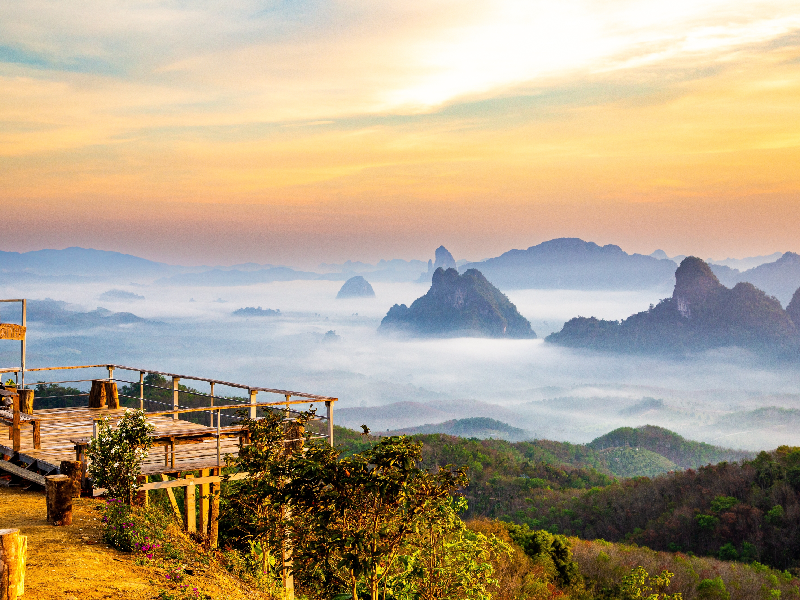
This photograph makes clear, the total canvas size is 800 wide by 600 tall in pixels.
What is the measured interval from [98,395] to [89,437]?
13.8 ft

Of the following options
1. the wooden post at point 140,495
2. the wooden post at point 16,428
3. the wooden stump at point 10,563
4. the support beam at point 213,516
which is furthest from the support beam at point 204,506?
the wooden stump at point 10,563

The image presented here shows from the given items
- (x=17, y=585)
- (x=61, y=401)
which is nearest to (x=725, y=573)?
(x=17, y=585)

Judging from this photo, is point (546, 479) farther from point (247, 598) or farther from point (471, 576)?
point (247, 598)

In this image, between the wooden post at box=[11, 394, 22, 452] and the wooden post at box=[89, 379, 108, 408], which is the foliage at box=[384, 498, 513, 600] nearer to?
the wooden post at box=[11, 394, 22, 452]

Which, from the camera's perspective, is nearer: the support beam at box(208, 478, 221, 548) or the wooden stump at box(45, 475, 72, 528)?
the wooden stump at box(45, 475, 72, 528)

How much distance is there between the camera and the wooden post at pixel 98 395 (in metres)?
18.3

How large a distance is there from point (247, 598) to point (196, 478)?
11.0 feet

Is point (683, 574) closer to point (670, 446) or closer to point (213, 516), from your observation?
point (213, 516)

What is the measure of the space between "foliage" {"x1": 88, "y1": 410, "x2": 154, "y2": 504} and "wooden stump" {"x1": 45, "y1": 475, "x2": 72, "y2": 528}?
0.58 m

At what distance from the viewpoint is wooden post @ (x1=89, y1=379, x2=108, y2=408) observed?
59.9 ft

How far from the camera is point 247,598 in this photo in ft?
32.1

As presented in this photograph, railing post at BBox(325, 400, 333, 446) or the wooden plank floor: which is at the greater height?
railing post at BBox(325, 400, 333, 446)

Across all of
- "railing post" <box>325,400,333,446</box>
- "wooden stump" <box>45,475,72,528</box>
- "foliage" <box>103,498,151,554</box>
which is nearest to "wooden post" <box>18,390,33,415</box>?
"wooden stump" <box>45,475,72,528</box>

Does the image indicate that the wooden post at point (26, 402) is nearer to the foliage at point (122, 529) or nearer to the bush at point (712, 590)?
the foliage at point (122, 529)
